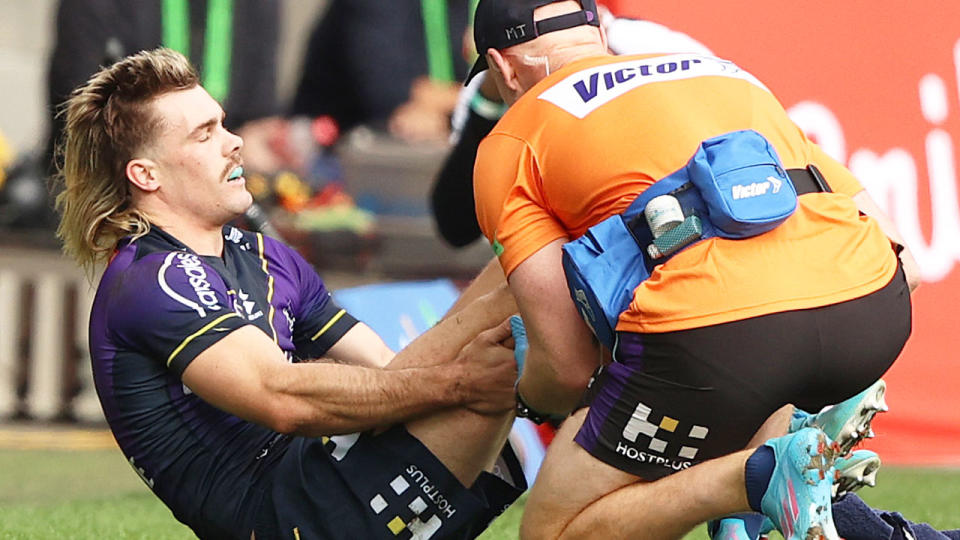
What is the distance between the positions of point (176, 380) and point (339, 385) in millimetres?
426

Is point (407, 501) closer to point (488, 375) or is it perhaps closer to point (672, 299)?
point (488, 375)

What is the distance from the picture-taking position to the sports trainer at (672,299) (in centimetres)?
349

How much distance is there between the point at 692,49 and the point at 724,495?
3.07 meters

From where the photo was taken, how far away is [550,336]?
371 cm

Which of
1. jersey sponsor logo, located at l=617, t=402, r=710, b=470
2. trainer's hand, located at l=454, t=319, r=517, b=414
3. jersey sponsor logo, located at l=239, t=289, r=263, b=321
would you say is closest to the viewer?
jersey sponsor logo, located at l=617, t=402, r=710, b=470

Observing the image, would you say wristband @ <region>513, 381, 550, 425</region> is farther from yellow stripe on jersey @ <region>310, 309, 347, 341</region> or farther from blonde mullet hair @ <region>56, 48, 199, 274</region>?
blonde mullet hair @ <region>56, 48, 199, 274</region>

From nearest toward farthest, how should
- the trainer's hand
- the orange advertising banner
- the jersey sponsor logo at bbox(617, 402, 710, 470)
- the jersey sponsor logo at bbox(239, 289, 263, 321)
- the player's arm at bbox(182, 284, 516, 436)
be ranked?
1. the jersey sponsor logo at bbox(617, 402, 710, 470)
2. the player's arm at bbox(182, 284, 516, 436)
3. the trainer's hand
4. the jersey sponsor logo at bbox(239, 289, 263, 321)
5. the orange advertising banner

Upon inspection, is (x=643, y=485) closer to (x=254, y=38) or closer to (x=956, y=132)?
(x=956, y=132)

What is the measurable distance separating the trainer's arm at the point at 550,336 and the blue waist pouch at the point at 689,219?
7cm

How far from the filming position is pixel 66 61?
8.38 meters

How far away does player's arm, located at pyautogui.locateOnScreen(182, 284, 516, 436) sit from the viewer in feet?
12.3

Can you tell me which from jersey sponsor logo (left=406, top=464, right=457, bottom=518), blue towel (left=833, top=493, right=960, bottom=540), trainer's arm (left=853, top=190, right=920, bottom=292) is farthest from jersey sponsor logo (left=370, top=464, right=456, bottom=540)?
trainer's arm (left=853, top=190, right=920, bottom=292)

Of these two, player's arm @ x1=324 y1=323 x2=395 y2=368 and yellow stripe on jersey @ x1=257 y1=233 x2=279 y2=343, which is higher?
yellow stripe on jersey @ x1=257 y1=233 x2=279 y2=343

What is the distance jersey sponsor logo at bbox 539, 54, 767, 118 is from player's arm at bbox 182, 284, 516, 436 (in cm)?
62
